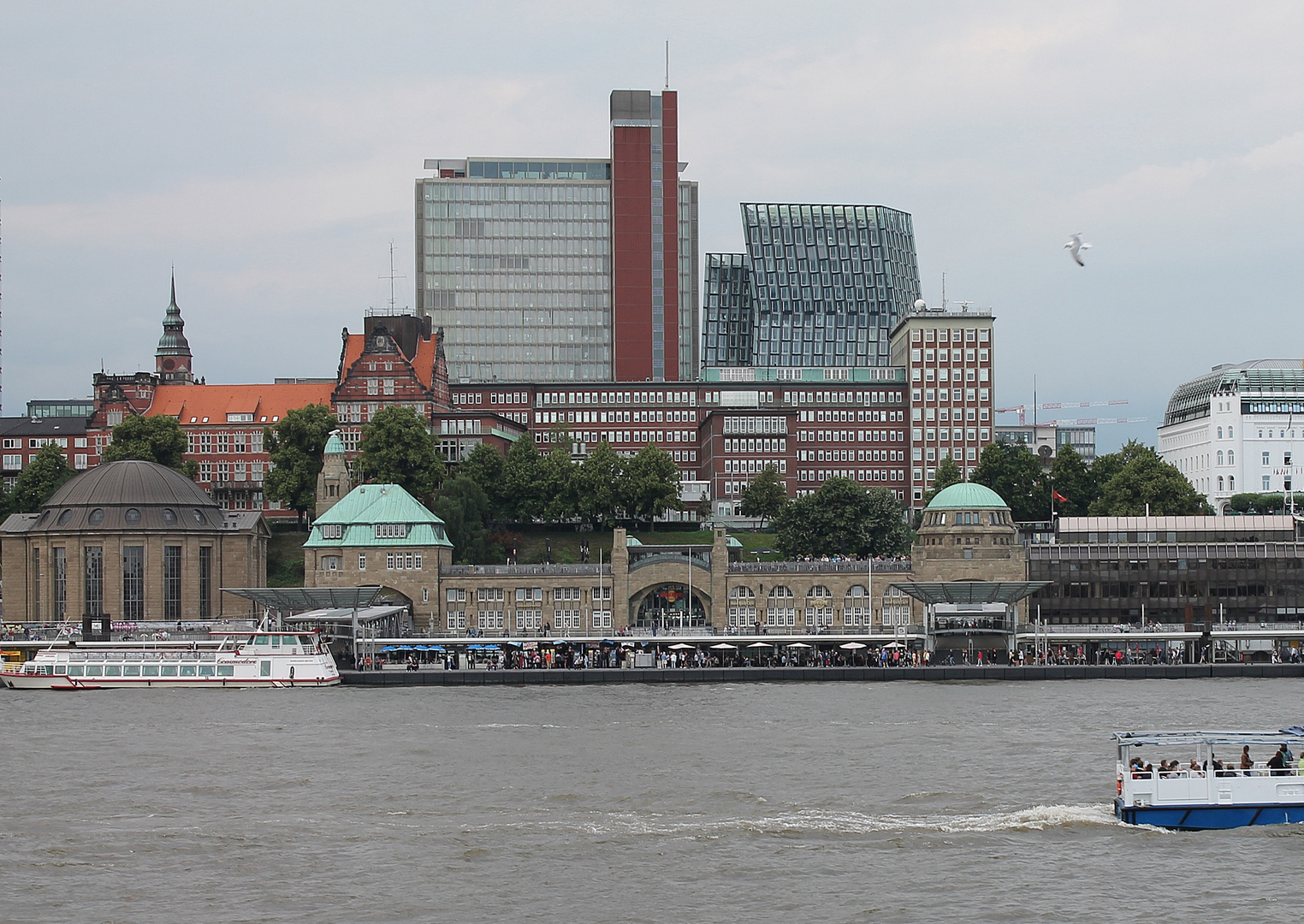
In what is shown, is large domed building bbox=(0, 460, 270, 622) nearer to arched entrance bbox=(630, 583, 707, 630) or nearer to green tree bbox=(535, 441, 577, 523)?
arched entrance bbox=(630, 583, 707, 630)

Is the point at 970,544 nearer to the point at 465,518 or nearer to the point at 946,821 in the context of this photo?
the point at 465,518

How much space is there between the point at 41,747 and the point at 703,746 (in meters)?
29.0

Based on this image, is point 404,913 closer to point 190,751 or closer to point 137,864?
point 137,864

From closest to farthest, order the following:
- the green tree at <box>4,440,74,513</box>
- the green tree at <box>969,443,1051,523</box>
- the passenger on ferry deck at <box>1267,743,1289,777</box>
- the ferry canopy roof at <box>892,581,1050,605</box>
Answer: the passenger on ferry deck at <box>1267,743,1289,777</box> → the ferry canopy roof at <box>892,581,1050,605</box> → the green tree at <box>4,440,74,513</box> → the green tree at <box>969,443,1051,523</box>

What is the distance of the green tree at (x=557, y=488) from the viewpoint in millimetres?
185125

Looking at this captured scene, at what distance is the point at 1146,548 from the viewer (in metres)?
143

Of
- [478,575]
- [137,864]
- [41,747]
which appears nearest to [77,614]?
[478,575]

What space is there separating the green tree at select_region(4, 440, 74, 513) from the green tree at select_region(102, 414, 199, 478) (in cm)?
486

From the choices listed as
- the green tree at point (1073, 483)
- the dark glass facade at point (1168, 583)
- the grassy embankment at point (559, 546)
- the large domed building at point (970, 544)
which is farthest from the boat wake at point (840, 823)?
the green tree at point (1073, 483)

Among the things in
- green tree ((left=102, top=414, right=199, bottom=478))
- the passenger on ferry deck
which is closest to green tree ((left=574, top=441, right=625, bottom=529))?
green tree ((left=102, top=414, right=199, bottom=478))

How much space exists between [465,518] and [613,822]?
111m

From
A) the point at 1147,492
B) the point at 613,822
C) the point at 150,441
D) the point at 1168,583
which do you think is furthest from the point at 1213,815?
the point at 150,441

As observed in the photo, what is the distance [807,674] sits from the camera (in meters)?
118

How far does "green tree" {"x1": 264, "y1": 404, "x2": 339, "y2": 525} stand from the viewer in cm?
18325
